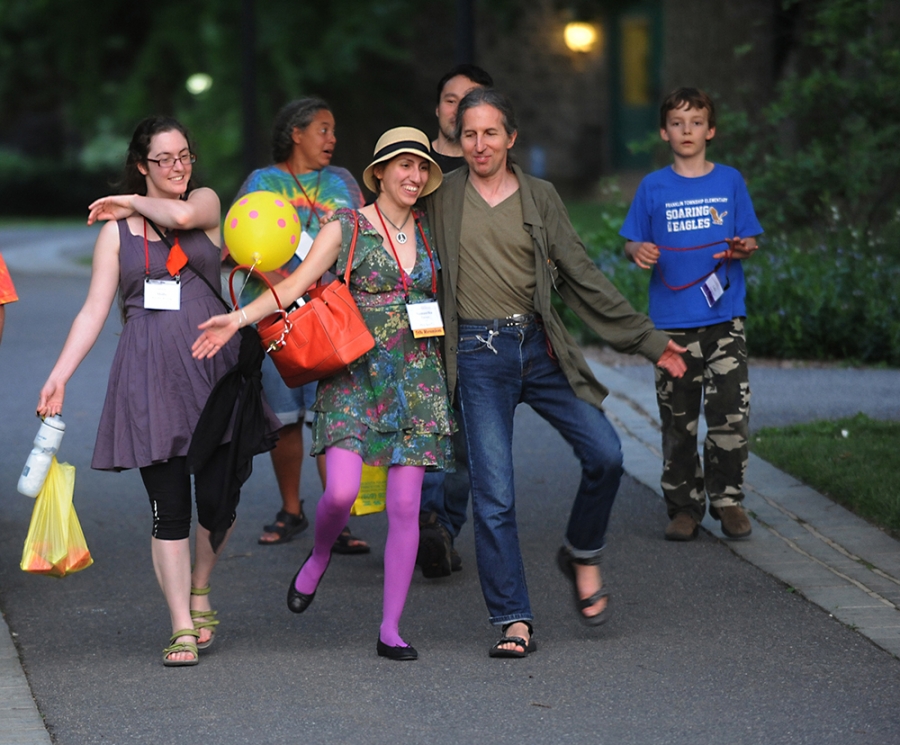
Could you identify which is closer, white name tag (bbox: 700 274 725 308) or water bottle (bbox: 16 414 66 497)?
water bottle (bbox: 16 414 66 497)

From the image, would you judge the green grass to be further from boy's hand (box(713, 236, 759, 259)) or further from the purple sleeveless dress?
the purple sleeveless dress

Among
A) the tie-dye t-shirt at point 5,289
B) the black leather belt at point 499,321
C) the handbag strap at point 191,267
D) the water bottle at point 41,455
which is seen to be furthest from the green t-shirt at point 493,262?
the tie-dye t-shirt at point 5,289

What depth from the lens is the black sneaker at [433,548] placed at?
598 cm

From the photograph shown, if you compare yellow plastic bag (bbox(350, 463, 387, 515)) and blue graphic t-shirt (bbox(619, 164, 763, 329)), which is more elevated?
blue graphic t-shirt (bbox(619, 164, 763, 329))

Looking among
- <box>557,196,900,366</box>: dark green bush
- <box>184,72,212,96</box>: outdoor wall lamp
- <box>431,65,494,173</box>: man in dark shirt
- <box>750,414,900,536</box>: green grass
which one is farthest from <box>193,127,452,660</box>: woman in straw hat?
<box>184,72,212,96</box>: outdoor wall lamp

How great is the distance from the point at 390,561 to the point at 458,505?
113cm

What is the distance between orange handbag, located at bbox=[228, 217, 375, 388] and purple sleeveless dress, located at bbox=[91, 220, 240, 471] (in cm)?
31

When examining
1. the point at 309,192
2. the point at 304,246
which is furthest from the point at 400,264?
the point at 309,192

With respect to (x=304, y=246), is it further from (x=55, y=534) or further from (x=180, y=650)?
(x=180, y=650)

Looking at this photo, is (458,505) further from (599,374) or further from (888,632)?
(599,374)

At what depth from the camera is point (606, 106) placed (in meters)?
31.5

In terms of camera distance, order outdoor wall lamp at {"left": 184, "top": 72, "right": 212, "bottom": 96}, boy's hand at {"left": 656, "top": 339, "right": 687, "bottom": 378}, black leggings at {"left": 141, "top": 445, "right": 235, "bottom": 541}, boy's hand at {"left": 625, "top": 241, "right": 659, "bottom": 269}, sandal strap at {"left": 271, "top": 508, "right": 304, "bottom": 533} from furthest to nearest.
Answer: outdoor wall lamp at {"left": 184, "top": 72, "right": 212, "bottom": 96} → sandal strap at {"left": 271, "top": 508, "right": 304, "bottom": 533} → boy's hand at {"left": 625, "top": 241, "right": 659, "bottom": 269} → boy's hand at {"left": 656, "top": 339, "right": 687, "bottom": 378} → black leggings at {"left": 141, "top": 445, "right": 235, "bottom": 541}

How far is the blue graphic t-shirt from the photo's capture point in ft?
20.9

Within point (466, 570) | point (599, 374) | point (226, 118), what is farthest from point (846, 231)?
point (226, 118)
